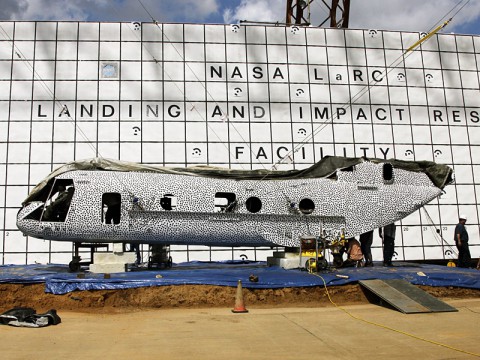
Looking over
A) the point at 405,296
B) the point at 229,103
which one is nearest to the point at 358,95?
the point at 229,103

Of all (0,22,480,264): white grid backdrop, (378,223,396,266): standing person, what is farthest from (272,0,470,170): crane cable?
(378,223,396,266): standing person

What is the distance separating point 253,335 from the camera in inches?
313

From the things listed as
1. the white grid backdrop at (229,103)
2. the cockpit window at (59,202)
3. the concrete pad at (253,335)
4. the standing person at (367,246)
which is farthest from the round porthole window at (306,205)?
the cockpit window at (59,202)

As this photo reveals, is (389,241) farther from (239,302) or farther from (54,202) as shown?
(54,202)

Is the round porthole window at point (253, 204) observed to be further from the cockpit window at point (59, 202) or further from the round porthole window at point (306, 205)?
the cockpit window at point (59, 202)

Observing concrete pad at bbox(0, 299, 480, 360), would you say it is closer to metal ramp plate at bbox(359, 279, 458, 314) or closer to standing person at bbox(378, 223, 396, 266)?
metal ramp plate at bbox(359, 279, 458, 314)

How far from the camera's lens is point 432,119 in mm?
21016

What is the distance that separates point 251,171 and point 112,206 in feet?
13.7

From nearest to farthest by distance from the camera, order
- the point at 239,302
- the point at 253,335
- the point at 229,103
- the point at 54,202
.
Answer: the point at 253,335 → the point at 239,302 → the point at 54,202 → the point at 229,103

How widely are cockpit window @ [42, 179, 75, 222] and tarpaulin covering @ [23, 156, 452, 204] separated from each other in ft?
0.71

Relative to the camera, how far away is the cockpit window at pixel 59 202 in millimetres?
12891

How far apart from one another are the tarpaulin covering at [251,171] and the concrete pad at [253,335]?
445cm

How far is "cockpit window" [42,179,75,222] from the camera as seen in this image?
508 inches

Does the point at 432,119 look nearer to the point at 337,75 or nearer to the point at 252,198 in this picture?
the point at 337,75
